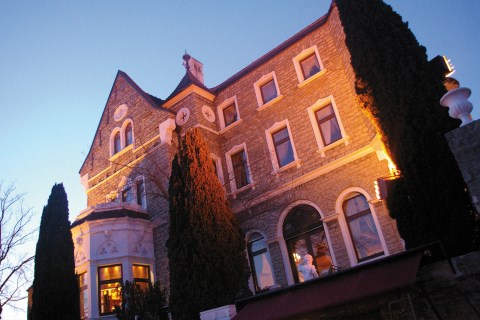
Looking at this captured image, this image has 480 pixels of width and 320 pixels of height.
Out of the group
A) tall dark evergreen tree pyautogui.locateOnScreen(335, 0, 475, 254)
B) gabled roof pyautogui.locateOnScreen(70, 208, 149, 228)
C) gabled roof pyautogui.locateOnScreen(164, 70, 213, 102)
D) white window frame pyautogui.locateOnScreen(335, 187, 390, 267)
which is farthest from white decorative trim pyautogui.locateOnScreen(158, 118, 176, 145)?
tall dark evergreen tree pyautogui.locateOnScreen(335, 0, 475, 254)

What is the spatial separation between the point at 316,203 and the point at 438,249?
24.6 feet

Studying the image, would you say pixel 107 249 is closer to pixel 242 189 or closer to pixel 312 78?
pixel 242 189

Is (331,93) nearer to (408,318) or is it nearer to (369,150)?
(369,150)

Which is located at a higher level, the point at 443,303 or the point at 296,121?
the point at 296,121

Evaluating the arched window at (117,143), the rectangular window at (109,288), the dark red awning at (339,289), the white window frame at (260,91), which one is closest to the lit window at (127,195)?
the arched window at (117,143)

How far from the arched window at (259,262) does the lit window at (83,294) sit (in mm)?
6192

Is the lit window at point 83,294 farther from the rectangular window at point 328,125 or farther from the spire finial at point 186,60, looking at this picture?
the spire finial at point 186,60

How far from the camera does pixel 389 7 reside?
957cm

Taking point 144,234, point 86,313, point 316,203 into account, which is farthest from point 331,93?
point 86,313

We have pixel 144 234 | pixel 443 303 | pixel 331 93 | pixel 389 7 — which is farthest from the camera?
pixel 144 234

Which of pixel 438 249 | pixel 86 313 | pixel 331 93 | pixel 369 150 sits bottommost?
pixel 438 249

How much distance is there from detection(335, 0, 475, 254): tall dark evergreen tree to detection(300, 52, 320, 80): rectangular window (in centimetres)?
612

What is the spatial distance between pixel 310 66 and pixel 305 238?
272 inches

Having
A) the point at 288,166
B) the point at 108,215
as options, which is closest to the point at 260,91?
the point at 288,166
